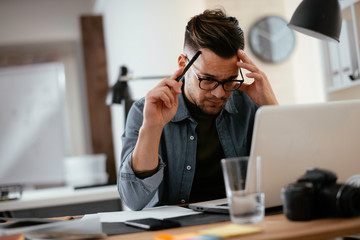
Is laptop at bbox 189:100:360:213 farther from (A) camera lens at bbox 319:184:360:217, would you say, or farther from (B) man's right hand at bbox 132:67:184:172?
(B) man's right hand at bbox 132:67:184:172

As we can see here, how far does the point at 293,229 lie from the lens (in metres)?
0.90

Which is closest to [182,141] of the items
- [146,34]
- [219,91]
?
[219,91]

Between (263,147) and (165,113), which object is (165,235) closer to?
(263,147)

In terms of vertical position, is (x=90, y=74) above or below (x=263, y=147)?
above

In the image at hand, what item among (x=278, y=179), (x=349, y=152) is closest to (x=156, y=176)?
(x=278, y=179)

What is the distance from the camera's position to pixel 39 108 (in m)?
5.27

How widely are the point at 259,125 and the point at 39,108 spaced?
181 inches

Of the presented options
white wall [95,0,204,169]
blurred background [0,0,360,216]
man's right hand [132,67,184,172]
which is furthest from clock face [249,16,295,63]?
man's right hand [132,67,184,172]

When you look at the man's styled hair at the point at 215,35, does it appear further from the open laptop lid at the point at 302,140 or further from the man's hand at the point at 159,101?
the open laptop lid at the point at 302,140

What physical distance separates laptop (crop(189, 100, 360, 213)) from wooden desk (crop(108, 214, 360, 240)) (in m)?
0.12

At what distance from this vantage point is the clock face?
3959 mm

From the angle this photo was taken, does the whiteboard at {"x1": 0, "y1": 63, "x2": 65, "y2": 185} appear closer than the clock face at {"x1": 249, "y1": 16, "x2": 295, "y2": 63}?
No

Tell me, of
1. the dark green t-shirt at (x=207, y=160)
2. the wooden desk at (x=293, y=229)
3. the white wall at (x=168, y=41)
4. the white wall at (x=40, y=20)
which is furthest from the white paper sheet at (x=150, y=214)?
the white wall at (x=40, y=20)

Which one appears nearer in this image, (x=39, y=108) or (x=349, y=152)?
(x=349, y=152)
